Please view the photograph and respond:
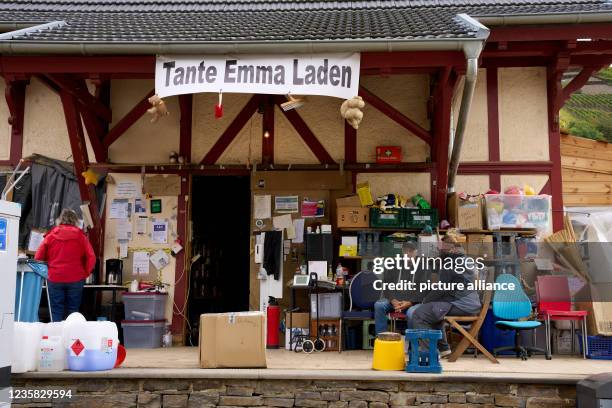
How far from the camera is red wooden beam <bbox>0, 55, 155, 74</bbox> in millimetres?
8039

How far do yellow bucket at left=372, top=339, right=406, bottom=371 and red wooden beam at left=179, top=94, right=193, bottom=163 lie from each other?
4.67 m

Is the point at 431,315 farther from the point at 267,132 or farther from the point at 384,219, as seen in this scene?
the point at 267,132

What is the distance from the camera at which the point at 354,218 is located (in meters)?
9.29

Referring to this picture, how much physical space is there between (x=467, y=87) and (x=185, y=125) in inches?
165

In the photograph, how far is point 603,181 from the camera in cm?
1290

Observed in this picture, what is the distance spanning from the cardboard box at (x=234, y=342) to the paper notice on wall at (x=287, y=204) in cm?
341

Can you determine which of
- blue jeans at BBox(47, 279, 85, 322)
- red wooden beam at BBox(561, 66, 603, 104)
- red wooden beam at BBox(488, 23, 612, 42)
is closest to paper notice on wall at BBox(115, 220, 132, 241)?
blue jeans at BBox(47, 279, 85, 322)

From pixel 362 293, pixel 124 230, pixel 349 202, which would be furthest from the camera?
pixel 124 230

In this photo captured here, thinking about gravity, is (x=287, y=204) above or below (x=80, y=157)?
below

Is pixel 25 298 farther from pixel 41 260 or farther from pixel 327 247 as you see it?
pixel 327 247

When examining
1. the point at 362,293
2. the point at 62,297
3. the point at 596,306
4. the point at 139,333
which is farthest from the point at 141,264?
the point at 596,306

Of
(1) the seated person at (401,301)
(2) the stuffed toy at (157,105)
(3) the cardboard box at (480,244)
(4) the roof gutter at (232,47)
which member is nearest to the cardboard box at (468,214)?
(3) the cardboard box at (480,244)

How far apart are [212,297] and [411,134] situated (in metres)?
4.19

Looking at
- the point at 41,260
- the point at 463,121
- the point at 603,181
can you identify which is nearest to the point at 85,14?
the point at 41,260
